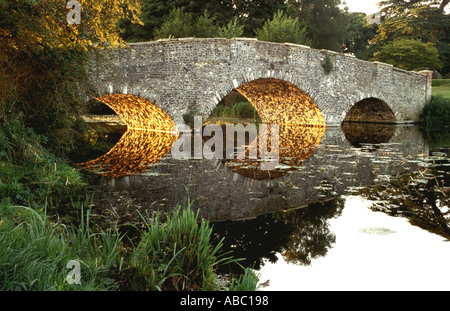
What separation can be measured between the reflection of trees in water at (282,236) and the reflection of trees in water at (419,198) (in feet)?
2.56

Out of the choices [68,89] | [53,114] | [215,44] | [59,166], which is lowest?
[59,166]

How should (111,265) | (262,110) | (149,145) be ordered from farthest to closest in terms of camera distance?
1. (262,110)
2. (149,145)
3. (111,265)

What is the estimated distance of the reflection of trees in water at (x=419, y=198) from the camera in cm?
450

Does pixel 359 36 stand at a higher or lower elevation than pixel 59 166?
higher

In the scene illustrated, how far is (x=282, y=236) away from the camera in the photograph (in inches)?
156

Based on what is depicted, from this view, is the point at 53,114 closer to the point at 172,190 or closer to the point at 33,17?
the point at 33,17

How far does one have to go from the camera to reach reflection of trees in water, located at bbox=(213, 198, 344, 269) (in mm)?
3506

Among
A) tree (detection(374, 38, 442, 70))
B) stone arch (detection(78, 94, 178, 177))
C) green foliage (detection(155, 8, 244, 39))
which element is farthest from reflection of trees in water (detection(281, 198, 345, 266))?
tree (detection(374, 38, 442, 70))

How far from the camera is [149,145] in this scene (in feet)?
36.9

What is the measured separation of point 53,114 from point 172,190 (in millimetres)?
2650

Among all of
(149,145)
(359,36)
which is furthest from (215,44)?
(359,36)

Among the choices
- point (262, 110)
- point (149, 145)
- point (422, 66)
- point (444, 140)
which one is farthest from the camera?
point (422, 66)

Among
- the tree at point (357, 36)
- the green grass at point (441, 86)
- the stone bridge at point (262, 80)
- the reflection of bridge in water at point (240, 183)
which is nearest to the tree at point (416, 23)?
the green grass at point (441, 86)

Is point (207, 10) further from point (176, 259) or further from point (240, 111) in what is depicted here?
point (176, 259)
